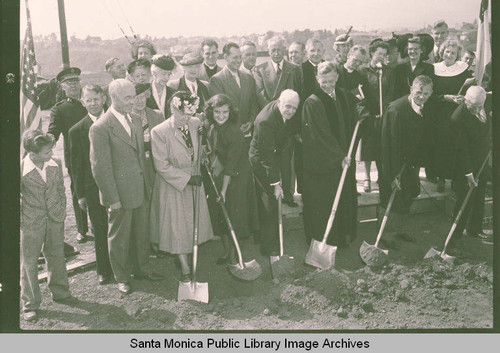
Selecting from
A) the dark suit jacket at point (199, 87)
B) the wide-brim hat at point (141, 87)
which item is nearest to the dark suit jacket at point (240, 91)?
the dark suit jacket at point (199, 87)

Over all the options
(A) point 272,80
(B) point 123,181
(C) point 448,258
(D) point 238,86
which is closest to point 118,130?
(B) point 123,181

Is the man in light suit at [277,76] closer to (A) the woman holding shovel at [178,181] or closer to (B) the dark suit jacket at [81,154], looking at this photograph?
(A) the woman holding shovel at [178,181]

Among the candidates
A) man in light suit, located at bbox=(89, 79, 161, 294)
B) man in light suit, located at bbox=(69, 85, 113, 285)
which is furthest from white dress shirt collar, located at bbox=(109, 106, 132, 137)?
man in light suit, located at bbox=(69, 85, 113, 285)

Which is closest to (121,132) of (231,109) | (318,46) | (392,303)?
(231,109)

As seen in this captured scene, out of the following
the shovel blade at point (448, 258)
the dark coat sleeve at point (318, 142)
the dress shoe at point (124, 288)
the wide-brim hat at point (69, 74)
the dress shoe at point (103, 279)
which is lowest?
the shovel blade at point (448, 258)

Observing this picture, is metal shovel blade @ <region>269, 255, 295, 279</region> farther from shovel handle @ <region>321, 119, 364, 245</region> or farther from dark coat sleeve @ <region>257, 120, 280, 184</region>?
dark coat sleeve @ <region>257, 120, 280, 184</region>

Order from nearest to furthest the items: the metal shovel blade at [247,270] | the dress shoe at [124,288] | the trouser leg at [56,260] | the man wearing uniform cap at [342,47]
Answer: the trouser leg at [56,260] → the dress shoe at [124,288] → the metal shovel blade at [247,270] → the man wearing uniform cap at [342,47]

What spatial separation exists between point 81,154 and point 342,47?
3935mm

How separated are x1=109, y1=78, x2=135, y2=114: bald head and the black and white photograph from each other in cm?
2

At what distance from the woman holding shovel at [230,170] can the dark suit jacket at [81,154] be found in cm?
136

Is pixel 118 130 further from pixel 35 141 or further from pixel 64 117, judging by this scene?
pixel 64 117

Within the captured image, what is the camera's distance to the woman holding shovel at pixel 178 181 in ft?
17.8

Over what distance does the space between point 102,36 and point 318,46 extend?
2.81m

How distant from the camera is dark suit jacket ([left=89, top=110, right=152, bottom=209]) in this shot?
5199 millimetres
